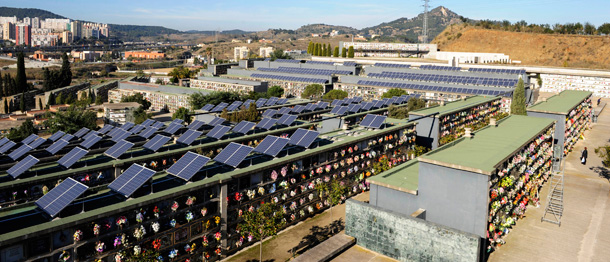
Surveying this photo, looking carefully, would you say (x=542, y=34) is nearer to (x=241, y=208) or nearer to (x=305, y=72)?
(x=305, y=72)

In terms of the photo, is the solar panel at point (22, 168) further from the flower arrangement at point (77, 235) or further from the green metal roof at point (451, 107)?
the green metal roof at point (451, 107)

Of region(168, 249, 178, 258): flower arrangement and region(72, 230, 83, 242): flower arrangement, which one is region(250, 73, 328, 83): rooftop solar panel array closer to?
region(168, 249, 178, 258): flower arrangement

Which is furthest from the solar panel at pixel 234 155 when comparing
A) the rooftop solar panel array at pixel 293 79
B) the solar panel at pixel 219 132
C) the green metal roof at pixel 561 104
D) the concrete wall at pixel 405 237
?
the rooftop solar panel array at pixel 293 79

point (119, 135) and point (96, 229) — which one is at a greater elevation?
point (119, 135)

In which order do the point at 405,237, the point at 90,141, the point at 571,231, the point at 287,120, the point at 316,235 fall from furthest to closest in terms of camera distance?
the point at 287,120 → the point at 90,141 → the point at 571,231 → the point at 316,235 → the point at 405,237

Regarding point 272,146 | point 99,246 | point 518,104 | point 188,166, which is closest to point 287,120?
point 272,146

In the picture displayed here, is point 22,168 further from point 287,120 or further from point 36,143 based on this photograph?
point 287,120
